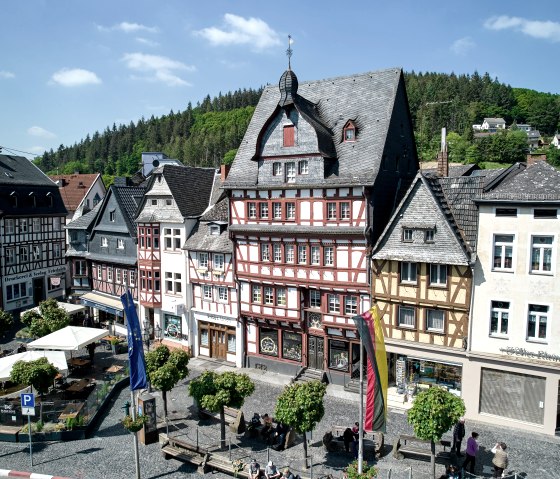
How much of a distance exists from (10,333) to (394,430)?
33.3 m

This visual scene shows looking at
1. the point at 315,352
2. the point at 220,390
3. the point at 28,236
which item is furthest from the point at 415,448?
the point at 28,236

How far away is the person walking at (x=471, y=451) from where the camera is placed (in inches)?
736

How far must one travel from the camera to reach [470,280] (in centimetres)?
2433

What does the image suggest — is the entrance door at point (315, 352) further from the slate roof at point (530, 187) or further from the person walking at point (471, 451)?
the slate roof at point (530, 187)

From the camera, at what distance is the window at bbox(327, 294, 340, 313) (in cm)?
2857

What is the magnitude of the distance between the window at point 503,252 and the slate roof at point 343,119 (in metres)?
6.93

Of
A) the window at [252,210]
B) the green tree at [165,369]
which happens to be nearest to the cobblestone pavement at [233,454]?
the green tree at [165,369]

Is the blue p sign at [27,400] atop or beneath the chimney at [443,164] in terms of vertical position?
beneath

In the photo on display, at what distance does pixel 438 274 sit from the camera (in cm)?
2514

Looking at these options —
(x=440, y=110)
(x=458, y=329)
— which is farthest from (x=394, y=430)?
(x=440, y=110)

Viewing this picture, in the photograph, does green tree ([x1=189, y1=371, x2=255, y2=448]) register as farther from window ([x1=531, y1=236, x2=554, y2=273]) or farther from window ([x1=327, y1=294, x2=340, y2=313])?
window ([x1=531, y1=236, x2=554, y2=273])

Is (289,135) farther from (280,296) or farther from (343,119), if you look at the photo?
(280,296)

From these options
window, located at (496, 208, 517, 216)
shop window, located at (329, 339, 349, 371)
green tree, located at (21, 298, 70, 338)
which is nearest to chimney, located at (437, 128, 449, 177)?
window, located at (496, 208, 517, 216)

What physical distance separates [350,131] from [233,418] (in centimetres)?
1710
